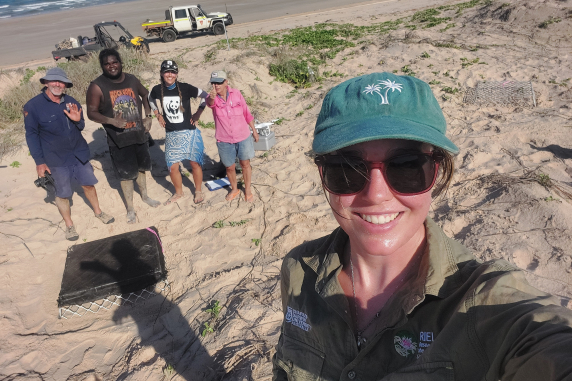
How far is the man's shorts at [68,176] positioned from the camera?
4.54 m

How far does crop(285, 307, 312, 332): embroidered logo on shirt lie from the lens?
1330 millimetres

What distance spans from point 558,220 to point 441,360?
3.41 meters

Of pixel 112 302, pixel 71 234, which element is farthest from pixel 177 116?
pixel 112 302

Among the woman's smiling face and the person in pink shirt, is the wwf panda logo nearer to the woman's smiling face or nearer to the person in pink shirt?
the person in pink shirt

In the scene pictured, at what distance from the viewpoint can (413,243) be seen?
4.00 feet

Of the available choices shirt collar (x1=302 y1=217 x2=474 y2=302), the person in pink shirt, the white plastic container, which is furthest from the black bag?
shirt collar (x1=302 y1=217 x2=474 y2=302)

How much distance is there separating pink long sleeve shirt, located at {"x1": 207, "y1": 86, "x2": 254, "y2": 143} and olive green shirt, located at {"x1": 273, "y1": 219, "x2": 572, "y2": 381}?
358 cm

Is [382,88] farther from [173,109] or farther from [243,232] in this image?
[173,109]

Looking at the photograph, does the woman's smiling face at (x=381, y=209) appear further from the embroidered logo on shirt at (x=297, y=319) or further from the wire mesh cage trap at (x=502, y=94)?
the wire mesh cage trap at (x=502, y=94)

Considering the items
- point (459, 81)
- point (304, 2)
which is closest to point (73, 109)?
point (459, 81)

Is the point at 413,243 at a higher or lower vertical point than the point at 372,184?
lower

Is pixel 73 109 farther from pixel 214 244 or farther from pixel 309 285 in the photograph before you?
pixel 309 285

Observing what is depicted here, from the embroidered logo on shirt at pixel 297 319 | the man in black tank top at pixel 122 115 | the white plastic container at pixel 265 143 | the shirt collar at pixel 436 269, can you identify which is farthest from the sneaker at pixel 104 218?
the shirt collar at pixel 436 269

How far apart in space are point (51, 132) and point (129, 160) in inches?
37.6
